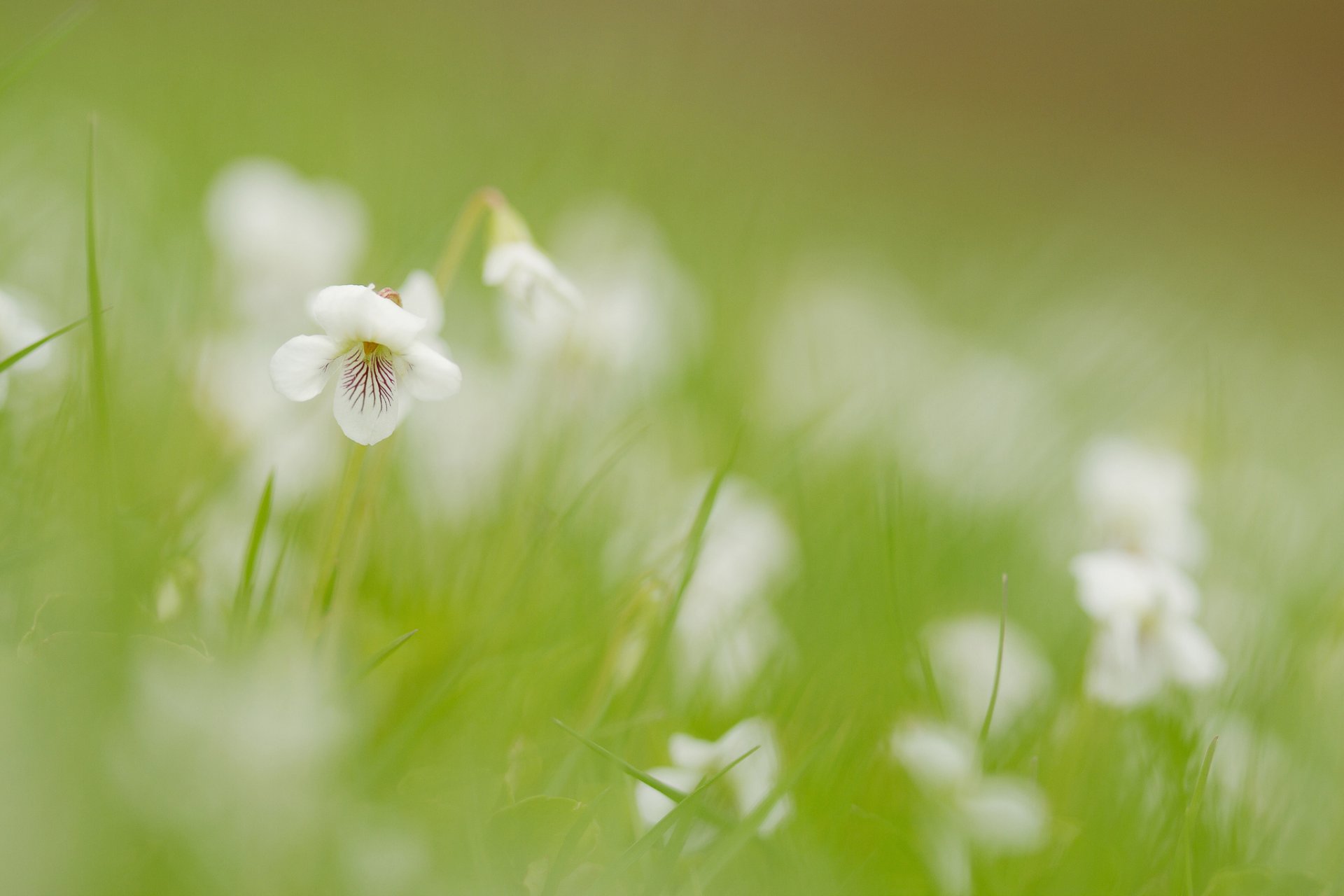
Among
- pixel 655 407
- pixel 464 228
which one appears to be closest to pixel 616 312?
pixel 655 407

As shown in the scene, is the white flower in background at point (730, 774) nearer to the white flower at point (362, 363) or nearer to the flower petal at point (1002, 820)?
the flower petal at point (1002, 820)

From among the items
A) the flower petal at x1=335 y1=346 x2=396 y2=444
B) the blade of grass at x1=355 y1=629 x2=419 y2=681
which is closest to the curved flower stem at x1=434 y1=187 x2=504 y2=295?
the flower petal at x1=335 y1=346 x2=396 y2=444

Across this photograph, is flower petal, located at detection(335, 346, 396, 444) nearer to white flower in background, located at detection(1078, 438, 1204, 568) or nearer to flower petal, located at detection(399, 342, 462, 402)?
flower petal, located at detection(399, 342, 462, 402)

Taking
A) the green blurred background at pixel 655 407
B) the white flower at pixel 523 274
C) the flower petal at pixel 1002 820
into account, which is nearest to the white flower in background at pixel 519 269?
the white flower at pixel 523 274

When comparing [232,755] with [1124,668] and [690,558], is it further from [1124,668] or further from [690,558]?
[1124,668]

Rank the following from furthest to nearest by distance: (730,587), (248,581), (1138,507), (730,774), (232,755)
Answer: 1. (1138,507)
2. (730,587)
3. (730,774)
4. (248,581)
5. (232,755)

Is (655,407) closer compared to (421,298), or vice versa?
(421,298)

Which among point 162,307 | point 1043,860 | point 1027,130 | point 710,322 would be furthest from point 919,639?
point 1027,130
